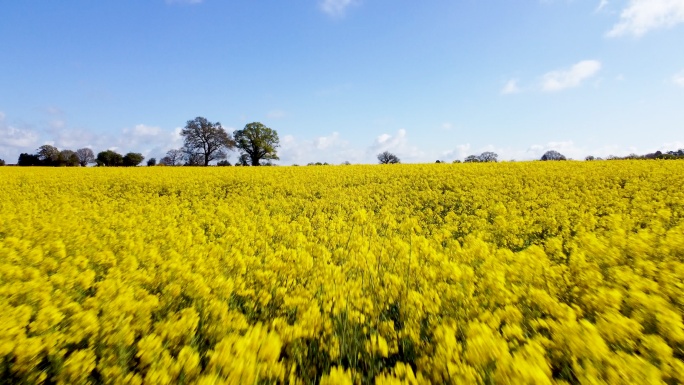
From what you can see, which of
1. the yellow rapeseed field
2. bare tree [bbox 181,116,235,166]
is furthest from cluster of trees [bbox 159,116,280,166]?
the yellow rapeseed field

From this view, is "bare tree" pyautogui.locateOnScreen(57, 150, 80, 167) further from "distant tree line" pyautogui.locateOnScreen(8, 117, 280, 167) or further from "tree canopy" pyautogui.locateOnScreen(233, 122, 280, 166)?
"tree canopy" pyautogui.locateOnScreen(233, 122, 280, 166)

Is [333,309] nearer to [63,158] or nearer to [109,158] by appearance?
[109,158]

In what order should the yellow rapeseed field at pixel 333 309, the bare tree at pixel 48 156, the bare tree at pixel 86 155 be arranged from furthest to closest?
1. the bare tree at pixel 86 155
2. the bare tree at pixel 48 156
3. the yellow rapeseed field at pixel 333 309

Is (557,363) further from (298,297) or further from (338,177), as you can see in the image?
(338,177)

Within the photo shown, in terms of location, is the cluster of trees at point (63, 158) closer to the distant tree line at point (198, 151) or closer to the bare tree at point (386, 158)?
the distant tree line at point (198, 151)

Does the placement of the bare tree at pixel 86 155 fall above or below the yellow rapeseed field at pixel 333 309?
above

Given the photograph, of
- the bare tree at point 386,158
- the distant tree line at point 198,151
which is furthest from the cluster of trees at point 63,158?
the bare tree at point 386,158

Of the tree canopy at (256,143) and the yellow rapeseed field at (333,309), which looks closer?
the yellow rapeseed field at (333,309)

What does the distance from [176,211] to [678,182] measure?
1700 centimetres

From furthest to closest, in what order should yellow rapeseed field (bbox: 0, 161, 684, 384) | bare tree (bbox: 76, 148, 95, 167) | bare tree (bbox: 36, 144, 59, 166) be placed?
bare tree (bbox: 76, 148, 95, 167) < bare tree (bbox: 36, 144, 59, 166) < yellow rapeseed field (bbox: 0, 161, 684, 384)

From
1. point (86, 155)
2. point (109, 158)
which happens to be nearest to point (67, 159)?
point (109, 158)

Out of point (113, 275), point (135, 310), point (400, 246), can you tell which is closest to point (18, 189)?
point (113, 275)

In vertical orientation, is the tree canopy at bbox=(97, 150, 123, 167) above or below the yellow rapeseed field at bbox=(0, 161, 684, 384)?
above

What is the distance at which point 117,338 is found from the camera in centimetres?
232
